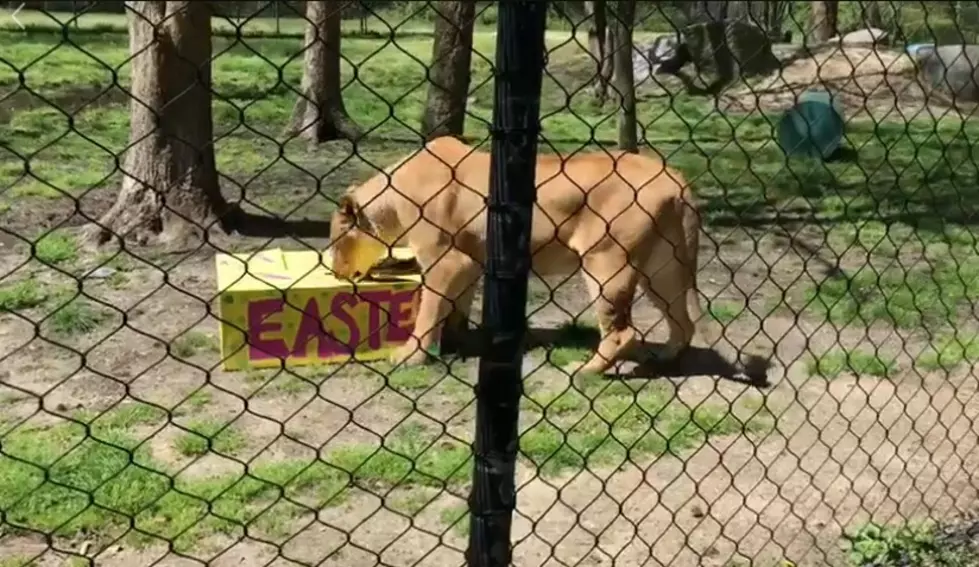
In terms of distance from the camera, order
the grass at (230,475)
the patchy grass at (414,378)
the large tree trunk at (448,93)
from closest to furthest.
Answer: the grass at (230,475) → the patchy grass at (414,378) → the large tree trunk at (448,93)

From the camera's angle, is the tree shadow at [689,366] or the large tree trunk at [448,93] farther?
the large tree trunk at [448,93]

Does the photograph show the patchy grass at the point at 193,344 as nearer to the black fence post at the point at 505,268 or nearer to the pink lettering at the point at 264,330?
the pink lettering at the point at 264,330

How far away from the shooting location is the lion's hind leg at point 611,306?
5.18 metres

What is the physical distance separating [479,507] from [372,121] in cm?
992

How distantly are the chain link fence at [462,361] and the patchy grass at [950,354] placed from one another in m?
0.03

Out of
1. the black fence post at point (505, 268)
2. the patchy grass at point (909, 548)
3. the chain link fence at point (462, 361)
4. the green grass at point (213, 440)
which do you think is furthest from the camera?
the green grass at point (213, 440)

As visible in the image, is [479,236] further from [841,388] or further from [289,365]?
[841,388]

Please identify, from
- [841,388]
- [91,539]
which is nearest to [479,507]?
[91,539]

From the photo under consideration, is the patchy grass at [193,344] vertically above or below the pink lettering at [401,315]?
below

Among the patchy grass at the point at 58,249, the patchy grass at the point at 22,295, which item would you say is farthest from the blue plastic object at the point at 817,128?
the patchy grass at the point at 22,295

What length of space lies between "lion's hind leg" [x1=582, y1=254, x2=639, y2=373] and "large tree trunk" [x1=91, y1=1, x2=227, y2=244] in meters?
2.42

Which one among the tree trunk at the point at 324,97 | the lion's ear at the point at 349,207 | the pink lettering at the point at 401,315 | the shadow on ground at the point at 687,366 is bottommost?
the tree trunk at the point at 324,97

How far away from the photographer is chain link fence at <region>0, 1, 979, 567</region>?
3.28 meters

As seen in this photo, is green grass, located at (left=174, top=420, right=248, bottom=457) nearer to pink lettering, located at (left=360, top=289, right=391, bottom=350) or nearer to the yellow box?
the yellow box
